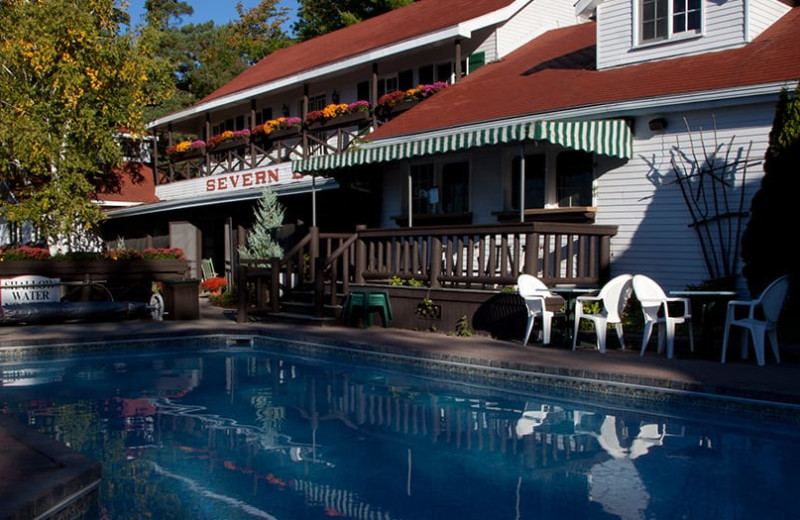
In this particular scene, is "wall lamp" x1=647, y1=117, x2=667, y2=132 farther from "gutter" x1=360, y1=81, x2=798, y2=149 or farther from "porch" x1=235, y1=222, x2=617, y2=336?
"porch" x1=235, y1=222, x2=617, y2=336

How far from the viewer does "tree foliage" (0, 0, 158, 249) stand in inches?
883

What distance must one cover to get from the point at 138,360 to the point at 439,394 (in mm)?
5503

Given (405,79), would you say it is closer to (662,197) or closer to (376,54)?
(376,54)

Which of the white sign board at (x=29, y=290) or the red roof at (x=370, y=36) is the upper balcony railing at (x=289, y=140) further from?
the white sign board at (x=29, y=290)

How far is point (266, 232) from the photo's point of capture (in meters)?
19.9

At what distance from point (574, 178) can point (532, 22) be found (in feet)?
26.2

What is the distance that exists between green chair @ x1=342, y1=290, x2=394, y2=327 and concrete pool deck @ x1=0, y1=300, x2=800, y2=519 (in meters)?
0.23

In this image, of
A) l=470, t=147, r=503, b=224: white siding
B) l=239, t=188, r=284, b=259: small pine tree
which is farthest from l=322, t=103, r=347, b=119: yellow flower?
l=470, t=147, r=503, b=224: white siding

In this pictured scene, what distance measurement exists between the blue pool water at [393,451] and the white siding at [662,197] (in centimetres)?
463

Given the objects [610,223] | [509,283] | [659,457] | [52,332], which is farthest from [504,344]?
[52,332]

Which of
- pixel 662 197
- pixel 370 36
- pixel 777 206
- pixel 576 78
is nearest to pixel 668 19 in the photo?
pixel 576 78

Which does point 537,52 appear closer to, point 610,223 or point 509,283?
point 610,223

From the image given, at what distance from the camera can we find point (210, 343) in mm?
13344

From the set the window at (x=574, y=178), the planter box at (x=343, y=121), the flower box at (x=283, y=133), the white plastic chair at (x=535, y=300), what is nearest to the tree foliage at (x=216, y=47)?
the flower box at (x=283, y=133)
